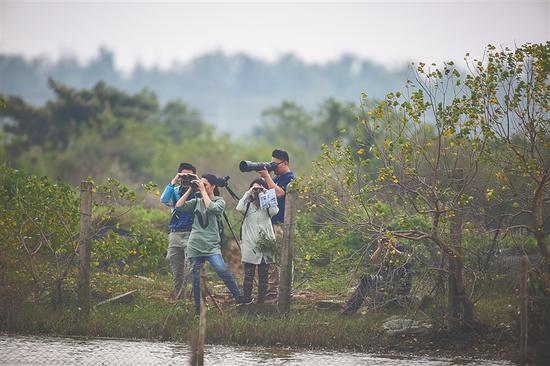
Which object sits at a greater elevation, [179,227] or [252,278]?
[179,227]

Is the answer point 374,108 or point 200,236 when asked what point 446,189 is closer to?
point 374,108

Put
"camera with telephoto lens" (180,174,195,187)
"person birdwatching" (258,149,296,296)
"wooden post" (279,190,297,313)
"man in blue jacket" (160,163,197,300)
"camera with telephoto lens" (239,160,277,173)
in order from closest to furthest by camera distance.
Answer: "camera with telephoto lens" (239,160,277,173)
"wooden post" (279,190,297,313)
"camera with telephoto lens" (180,174,195,187)
"man in blue jacket" (160,163,197,300)
"person birdwatching" (258,149,296,296)

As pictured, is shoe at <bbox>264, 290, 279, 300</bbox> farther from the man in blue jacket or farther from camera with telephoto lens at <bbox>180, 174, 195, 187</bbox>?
camera with telephoto lens at <bbox>180, 174, 195, 187</bbox>

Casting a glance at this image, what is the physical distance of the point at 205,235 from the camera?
1344cm

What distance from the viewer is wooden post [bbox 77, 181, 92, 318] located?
43.7 feet

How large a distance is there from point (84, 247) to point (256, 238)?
7.75 feet

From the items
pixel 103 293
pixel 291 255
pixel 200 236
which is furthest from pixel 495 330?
pixel 103 293

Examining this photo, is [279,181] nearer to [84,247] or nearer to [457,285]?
[84,247]

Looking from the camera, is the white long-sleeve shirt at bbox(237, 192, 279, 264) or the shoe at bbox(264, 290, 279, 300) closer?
the white long-sleeve shirt at bbox(237, 192, 279, 264)

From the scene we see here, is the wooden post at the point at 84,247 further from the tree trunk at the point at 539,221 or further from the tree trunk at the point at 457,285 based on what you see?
the tree trunk at the point at 539,221

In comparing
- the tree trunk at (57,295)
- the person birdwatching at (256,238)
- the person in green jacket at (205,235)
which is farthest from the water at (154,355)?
the person birdwatching at (256,238)

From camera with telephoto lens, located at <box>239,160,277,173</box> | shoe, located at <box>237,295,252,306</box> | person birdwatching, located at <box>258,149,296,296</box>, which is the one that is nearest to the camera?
camera with telephoto lens, located at <box>239,160,277,173</box>

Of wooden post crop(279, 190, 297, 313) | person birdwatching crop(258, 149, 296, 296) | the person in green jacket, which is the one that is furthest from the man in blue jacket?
wooden post crop(279, 190, 297, 313)

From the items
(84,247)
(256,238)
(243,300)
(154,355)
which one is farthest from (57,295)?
(256,238)
